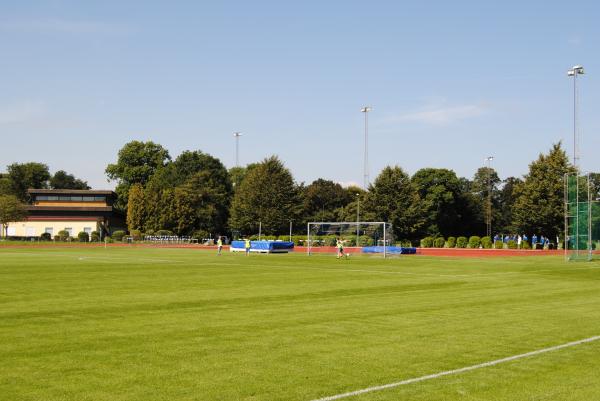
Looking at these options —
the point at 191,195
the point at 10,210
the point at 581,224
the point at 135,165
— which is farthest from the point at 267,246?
the point at 135,165

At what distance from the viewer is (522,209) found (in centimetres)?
7475

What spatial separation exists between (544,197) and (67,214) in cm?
7696

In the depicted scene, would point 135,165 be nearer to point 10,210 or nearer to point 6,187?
point 6,187

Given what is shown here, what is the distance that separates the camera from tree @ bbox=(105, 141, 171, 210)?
135 meters

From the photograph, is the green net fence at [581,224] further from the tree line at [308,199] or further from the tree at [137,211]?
the tree at [137,211]

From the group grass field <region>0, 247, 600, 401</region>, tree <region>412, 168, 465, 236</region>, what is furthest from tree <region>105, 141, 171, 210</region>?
grass field <region>0, 247, 600, 401</region>

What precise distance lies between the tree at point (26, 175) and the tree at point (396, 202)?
9829 cm

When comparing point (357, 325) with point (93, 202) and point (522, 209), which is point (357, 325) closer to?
point (522, 209)

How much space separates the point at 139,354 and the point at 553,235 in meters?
70.5

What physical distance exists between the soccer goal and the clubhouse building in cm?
5833

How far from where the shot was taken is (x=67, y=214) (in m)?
114

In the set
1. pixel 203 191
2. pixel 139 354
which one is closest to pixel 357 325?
pixel 139 354

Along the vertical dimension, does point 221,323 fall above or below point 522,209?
below

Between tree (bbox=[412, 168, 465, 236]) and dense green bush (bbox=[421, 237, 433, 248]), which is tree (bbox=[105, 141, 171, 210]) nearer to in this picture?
tree (bbox=[412, 168, 465, 236])
